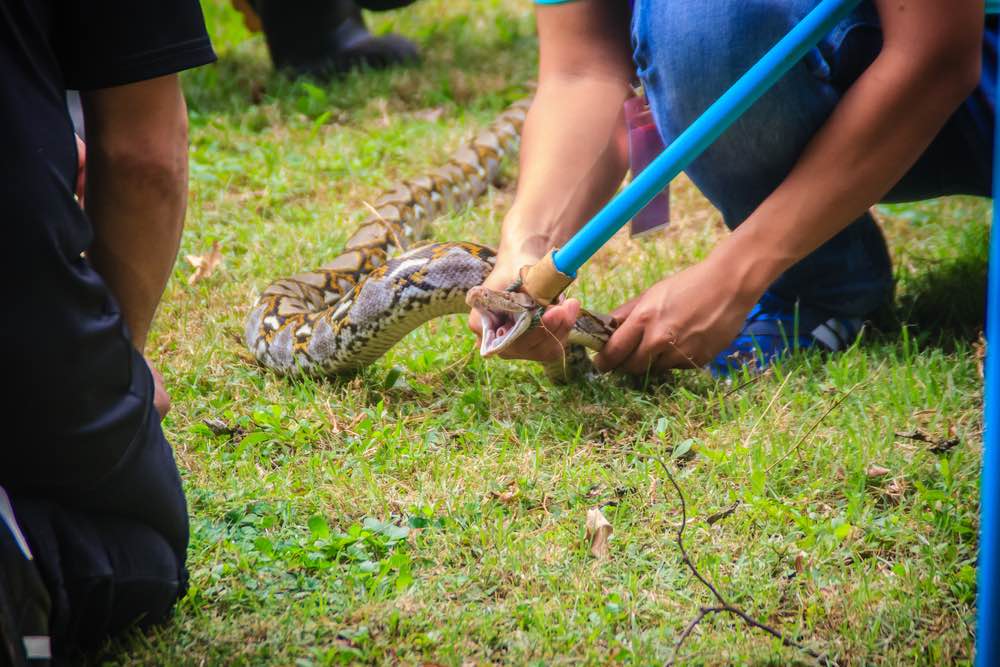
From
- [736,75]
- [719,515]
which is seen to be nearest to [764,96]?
[736,75]

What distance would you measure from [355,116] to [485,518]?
3650 millimetres

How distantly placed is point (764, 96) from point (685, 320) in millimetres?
633

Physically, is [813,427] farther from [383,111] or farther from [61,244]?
[383,111]

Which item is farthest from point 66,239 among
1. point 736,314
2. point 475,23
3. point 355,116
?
point 475,23

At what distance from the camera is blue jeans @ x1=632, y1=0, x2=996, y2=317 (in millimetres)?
2721

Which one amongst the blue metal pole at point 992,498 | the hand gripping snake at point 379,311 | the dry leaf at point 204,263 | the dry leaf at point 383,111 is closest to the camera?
the blue metal pole at point 992,498

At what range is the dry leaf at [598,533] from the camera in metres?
2.31

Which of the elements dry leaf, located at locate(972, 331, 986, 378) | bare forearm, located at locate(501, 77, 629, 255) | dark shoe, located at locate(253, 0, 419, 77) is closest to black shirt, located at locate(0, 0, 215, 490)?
bare forearm, located at locate(501, 77, 629, 255)

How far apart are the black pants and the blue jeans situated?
5.39 ft

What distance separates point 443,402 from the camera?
305 cm

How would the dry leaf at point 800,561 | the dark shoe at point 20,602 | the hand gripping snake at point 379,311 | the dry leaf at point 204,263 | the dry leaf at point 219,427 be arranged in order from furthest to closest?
1. the dry leaf at point 204,263
2. the dry leaf at point 219,427
3. the hand gripping snake at point 379,311
4. the dry leaf at point 800,561
5. the dark shoe at point 20,602

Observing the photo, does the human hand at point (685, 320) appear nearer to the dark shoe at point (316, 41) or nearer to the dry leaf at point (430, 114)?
the dry leaf at point (430, 114)

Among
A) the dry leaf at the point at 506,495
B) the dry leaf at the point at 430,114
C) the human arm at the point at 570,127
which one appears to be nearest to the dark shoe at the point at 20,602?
the dry leaf at the point at 506,495

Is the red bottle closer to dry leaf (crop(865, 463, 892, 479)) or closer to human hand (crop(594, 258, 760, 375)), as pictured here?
human hand (crop(594, 258, 760, 375))
